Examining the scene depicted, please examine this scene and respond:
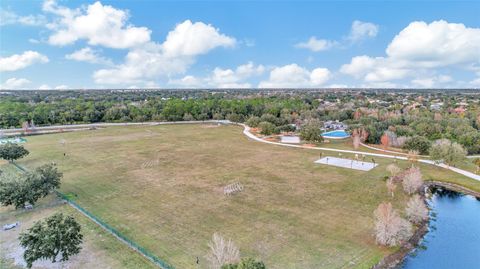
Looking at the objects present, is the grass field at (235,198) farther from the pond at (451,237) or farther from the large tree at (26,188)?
the large tree at (26,188)

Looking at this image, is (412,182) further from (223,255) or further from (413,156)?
(223,255)

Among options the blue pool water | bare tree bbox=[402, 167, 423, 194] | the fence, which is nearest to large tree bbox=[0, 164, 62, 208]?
the fence

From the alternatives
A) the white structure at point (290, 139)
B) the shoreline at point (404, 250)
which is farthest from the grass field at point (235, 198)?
the white structure at point (290, 139)

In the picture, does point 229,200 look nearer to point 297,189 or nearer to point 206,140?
point 297,189

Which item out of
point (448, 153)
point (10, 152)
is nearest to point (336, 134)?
point (448, 153)

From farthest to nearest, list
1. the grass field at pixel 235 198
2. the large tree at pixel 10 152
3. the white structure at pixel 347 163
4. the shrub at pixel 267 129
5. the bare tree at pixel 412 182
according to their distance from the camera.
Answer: the shrub at pixel 267 129
the large tree at pixel 10 152
the white structure at pixel 347 163
the bare tree at pixel 412 182
the grass field at pixel 235 198

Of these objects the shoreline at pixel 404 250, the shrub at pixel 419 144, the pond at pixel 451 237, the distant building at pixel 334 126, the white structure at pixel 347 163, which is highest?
the shrub at pixel 419 144

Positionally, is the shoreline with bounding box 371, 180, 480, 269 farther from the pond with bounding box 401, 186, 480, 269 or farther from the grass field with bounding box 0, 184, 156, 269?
the grass field with bounding box 0, 184, 156, 269

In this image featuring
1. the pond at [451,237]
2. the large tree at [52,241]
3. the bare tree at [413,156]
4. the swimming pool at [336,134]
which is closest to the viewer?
the large tree at [52,241]
